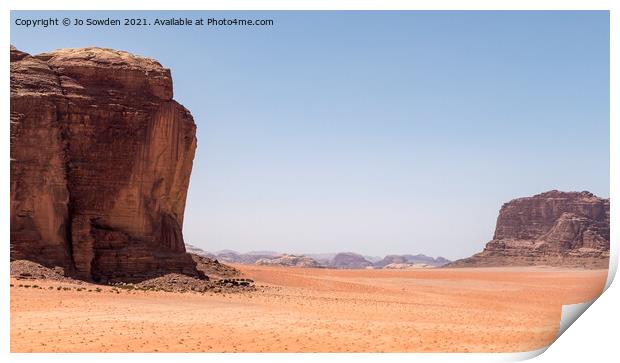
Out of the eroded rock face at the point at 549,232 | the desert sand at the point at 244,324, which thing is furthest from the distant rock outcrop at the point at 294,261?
the desert sand at the point at 244,324

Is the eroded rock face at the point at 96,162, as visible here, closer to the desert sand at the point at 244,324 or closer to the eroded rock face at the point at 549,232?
the desert sand at the point at 244,324

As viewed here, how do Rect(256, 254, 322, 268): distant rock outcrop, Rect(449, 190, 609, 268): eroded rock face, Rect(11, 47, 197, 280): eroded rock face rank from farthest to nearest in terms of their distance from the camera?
Rect(256, 254, 322, 268): distant rock outcrop
Rect(449, 190, 609, 268): eroded rock face
Rect(11, 47, 197, 280): eroded rock face

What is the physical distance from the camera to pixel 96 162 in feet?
106

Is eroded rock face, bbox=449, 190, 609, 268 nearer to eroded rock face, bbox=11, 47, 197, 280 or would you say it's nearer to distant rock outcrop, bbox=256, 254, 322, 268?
distant rock outcrop, bbox=256, 254, 322, 268

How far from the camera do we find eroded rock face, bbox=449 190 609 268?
10369cm

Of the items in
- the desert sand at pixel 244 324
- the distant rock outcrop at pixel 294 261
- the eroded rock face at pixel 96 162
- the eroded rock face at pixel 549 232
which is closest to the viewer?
the desert sand at pixel 244 324

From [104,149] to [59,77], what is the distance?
4035mm

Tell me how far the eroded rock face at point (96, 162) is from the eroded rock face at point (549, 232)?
252 feet

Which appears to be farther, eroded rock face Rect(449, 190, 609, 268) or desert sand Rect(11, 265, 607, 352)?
eroded rock face Rect(449, 190, 609, 268)

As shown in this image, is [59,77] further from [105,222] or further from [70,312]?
[70,312]

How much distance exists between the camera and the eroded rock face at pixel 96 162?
99.4 feet

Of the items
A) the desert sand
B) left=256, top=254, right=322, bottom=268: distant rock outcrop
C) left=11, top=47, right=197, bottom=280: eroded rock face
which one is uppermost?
left=11, top=47, right=197, bottom=280: eroded rock face

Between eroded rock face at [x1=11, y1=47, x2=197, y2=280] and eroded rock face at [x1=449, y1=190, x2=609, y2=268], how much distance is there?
252 ft

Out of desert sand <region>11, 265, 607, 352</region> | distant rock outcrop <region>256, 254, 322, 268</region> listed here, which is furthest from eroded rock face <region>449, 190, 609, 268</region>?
desert sand <region>11, 265, 607, 352</region>
